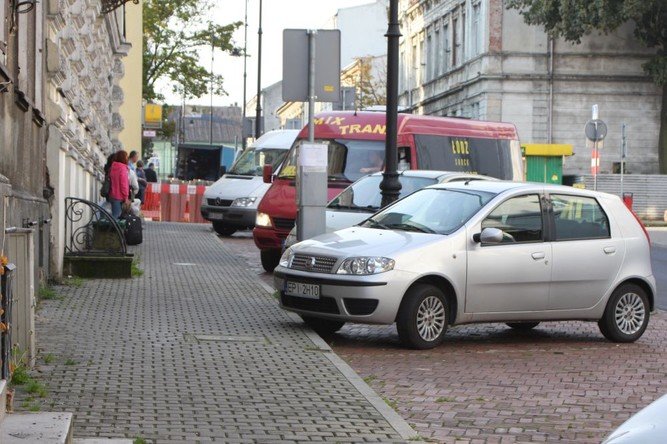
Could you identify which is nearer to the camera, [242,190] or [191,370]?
[191,370]

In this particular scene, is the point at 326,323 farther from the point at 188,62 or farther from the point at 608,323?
Result: the point at 188,62

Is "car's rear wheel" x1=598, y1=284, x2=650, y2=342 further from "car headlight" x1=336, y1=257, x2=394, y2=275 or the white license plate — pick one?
the white license plate

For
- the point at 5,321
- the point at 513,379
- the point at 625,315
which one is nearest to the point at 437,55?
the point at 625,315

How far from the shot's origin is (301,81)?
16531mm

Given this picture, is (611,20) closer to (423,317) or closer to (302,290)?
(302,290)

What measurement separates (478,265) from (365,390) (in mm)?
3483

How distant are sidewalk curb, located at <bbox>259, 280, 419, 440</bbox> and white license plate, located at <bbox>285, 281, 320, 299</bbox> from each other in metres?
0.37

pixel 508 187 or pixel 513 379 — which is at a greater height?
pixel 508 187

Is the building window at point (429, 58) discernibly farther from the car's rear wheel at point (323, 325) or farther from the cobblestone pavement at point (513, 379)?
the car's rear wheel at point (323, 325)

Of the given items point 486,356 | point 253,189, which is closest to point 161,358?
point 486,356

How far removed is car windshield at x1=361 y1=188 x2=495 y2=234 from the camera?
43.5 ft

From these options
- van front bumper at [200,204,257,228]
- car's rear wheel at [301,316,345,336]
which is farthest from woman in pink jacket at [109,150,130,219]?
car's rear wheel at [301,316,345,336]

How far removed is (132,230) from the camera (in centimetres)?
2414

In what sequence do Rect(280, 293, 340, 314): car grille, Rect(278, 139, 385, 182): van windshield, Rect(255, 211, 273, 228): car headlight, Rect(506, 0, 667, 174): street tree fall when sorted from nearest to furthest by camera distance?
Rect(280, 293, 340, 314): car grille → Rect(255, 211, 273, 228): car headlight → Rect(278, 139, 385, 182): van windshield → Rect(506, 0, 667, 174): street tree
